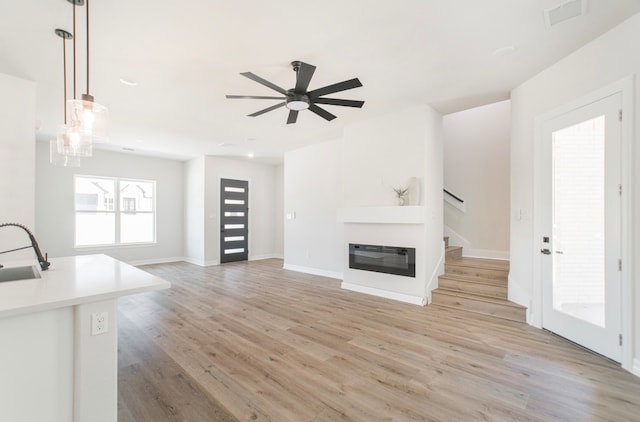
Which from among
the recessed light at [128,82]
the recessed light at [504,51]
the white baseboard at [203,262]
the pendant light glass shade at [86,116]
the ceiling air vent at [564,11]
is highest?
the ceiling air vent at [564,11]

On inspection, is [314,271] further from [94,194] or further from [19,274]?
[94,194]

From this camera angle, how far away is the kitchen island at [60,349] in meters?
1.32

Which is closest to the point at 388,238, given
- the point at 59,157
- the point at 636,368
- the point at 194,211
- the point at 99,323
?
the point at 636,368

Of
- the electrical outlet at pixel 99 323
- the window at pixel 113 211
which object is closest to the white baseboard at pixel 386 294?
the electrical outlet at pixel 99 323

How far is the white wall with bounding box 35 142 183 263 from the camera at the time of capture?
612 cm

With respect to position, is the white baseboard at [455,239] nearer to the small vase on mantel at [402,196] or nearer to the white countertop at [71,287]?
the small vase on mantel at [402,196]

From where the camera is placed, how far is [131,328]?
3.33m

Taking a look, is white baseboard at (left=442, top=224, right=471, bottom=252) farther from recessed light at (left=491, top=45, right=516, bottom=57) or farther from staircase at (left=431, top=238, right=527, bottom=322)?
recessed light at (left=491, top=45, right=516, bottom=57)

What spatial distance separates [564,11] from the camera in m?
2.22

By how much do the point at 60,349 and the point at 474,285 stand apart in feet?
14.7

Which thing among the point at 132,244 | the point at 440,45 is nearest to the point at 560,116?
the point at 440,45

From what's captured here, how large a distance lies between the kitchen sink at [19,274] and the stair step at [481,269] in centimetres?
484

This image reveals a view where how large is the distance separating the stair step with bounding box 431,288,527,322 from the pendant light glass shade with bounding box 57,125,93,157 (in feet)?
14.6

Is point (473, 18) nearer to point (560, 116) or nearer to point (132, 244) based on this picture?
point (560, 116)
